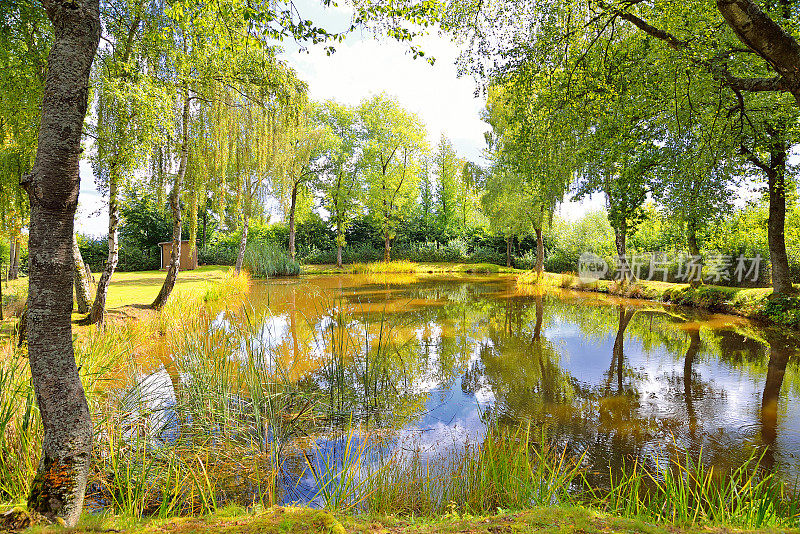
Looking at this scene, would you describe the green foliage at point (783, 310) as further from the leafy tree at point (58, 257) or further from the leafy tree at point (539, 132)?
the leafy tree at point (58, 257)

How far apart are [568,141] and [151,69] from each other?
7.68m

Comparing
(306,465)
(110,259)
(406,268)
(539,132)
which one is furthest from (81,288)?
(406,268)

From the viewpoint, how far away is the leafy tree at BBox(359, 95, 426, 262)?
2444cm

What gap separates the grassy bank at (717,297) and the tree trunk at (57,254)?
12.7 meters

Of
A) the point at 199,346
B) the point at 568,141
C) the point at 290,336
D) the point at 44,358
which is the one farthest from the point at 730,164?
the point at 44,358

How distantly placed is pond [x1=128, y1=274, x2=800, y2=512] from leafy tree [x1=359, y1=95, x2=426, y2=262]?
1454 centimetres

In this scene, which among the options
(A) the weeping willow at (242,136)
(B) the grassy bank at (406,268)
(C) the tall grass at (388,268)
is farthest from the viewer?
(B) the grassy bank at (406,268)

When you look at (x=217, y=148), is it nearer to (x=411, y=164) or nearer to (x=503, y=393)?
(x=503, y=393)

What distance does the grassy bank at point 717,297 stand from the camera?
944 centimetres

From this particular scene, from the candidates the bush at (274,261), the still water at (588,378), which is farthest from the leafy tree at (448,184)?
the still water at (588,378)

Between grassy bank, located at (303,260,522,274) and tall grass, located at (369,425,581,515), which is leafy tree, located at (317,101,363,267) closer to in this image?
grassy bank, located at (303,260,522,274)

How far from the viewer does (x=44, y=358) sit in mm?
1917

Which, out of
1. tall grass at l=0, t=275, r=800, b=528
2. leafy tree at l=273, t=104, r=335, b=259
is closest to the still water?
tall grass at l=0, t=275, r=800, b=528

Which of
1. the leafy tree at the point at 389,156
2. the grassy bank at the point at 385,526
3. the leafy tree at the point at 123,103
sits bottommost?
the grassy bank at the point at 385,526
